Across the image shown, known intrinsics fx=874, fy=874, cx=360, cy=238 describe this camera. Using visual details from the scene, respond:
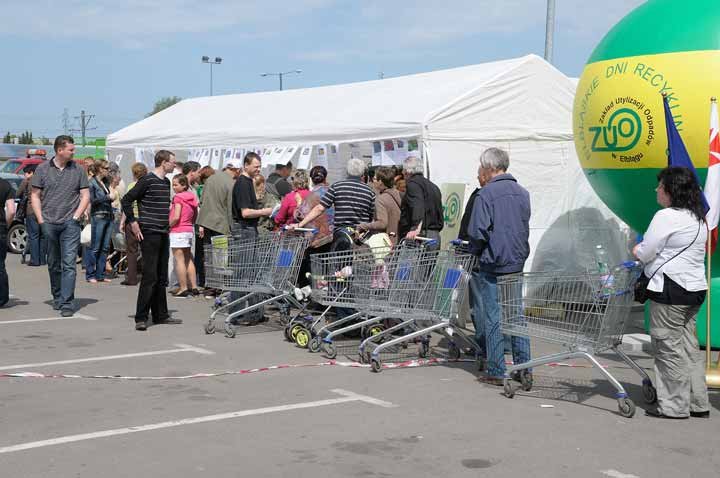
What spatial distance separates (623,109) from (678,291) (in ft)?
9.89

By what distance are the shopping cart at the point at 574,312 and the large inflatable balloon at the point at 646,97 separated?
98.8 inches

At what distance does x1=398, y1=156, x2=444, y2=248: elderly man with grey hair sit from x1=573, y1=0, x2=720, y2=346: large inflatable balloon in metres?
1.75

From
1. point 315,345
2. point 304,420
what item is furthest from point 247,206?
point 304,420

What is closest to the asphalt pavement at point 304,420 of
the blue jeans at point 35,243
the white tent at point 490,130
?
the white tent at point 490,130

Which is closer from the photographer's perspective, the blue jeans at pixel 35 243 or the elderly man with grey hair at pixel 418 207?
the elderly man with grey hair at pixel 418 207

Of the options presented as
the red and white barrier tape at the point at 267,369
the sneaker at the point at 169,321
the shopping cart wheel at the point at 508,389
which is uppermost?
the shopping cart wheel at the point at 508,389

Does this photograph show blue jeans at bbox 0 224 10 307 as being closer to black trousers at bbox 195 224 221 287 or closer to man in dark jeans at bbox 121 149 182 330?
man in dark jeans at bbox 121 149 182 330

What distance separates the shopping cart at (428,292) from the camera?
7.90 m

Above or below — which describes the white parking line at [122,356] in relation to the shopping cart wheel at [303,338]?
below

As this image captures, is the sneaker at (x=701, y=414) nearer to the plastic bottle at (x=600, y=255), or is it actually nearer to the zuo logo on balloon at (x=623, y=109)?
the zuo logo on balloon at (x=623, y=109)

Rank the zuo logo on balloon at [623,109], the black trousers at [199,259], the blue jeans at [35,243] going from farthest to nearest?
the blue jeans at [35,243]
the black trousers at [199,259]
the zuo logo on balloon at [623,109]

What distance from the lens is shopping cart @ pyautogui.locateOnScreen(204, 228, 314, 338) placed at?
31.2ft

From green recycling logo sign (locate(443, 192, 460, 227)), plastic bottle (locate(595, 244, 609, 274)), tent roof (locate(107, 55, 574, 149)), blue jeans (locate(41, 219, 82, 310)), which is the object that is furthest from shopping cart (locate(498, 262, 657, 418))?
blue jeans (locate(41, 219, 82, 310))

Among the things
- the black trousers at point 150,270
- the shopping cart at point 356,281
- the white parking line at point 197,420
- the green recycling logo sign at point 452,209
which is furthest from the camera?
the green recycling logo sign at point 452,209
